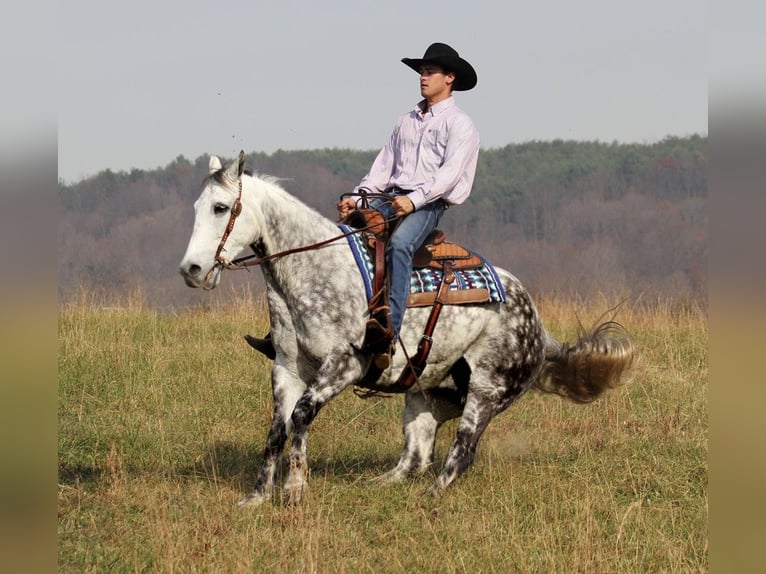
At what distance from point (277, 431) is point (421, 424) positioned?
1557 millimetres

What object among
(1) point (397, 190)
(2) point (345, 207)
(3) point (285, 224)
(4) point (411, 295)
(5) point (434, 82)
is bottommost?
(4) point (411, 295)

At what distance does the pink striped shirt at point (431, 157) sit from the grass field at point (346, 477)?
87.6 inches

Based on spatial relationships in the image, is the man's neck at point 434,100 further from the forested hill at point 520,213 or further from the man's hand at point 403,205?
the forested hill at point 520,213

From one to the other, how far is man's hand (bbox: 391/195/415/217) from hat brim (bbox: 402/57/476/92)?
1.15 meters

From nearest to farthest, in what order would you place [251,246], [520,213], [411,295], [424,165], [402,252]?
1. [402,252]
2. [251,246]
3. [411,295]
4. [424,165]
5. [520,213]

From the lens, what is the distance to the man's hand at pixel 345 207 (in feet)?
25.9

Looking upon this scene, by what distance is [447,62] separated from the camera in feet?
25.9

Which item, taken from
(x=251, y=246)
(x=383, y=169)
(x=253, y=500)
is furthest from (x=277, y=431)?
(x=383, y=169)

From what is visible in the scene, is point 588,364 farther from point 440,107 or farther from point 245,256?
point 245,256

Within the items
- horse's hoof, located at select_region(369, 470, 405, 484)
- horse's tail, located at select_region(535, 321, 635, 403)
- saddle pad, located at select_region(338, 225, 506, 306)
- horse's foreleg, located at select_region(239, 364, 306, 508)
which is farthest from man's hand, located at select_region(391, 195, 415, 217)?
horse's hoof, located at select_region(369, 470, 405, 484)

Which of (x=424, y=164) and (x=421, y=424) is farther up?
(x=424, y=164)
